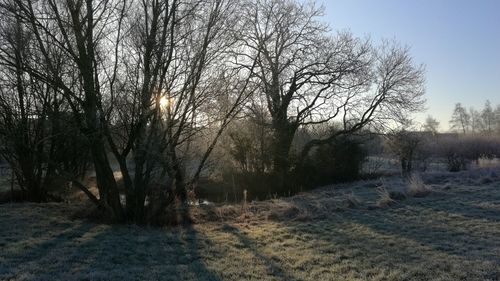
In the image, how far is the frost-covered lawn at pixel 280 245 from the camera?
725cm

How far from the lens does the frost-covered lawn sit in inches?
286

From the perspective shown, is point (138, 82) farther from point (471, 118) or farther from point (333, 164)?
point (471, 118)

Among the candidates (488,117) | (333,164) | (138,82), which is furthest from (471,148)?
(488,117)

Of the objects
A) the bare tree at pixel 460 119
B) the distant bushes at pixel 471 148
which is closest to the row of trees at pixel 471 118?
the bare tree at pixel 460 119

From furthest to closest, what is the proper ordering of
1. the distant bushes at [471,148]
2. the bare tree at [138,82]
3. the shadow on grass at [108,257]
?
the distant bushes at [471,148] < the bare tree at [138,82] < the shadow on grass at [108,257]

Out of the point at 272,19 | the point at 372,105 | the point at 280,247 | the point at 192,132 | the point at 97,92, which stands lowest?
the point at 280,247

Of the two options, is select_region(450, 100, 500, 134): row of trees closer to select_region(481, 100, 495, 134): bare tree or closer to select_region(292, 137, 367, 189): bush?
select_region(481, 100, 495, 134): bare tree

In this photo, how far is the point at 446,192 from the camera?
15.4m

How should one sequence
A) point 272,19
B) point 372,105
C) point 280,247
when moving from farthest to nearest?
point 372,105, point 272,19, point 280,247

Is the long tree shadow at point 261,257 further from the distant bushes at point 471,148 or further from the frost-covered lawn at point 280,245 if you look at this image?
the distant bushes at point 471,148

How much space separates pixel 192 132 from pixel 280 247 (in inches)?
211

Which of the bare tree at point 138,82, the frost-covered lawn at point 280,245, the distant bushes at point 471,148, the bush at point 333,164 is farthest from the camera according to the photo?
the distant bushes at point 471,148

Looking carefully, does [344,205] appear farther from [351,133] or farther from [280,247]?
[351,133]

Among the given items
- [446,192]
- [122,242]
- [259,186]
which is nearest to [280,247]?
[122,242]
